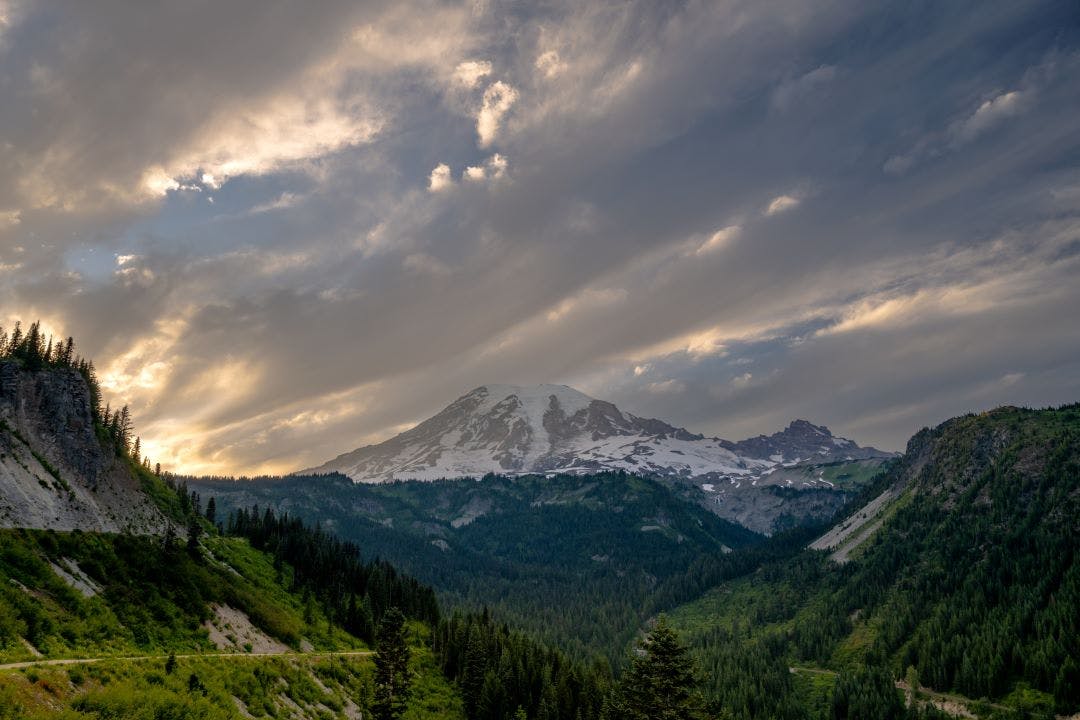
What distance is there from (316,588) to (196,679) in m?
107

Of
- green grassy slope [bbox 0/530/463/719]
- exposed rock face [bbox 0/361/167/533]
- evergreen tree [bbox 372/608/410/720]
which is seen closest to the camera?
green grassy slope [bbox 0/530/463/719]

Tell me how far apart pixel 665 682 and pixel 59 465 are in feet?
380

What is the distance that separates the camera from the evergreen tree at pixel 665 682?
48031 mm

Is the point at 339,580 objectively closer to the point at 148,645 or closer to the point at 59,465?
the point at 59,465

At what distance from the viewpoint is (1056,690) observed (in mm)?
144750

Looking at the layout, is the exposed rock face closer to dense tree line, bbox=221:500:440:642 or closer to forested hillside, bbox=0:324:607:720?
forested hillside, bbox=0:324:607:720

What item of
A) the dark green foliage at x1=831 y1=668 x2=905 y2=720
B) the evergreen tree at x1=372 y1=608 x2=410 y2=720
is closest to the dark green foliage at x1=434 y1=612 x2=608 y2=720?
the evergreen tree at x1=372 y1=608 x2=410 y2=720

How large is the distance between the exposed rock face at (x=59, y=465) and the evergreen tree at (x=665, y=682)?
265 ft

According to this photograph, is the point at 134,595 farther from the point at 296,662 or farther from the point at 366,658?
the point at 366,658

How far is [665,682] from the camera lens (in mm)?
48125

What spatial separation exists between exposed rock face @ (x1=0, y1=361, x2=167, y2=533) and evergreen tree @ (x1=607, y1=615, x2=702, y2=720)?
265 feet

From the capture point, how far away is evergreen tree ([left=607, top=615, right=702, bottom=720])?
4803 cm

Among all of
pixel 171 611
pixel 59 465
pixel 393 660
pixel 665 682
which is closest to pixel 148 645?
pixel 171 611

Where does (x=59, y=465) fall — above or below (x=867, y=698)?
above
